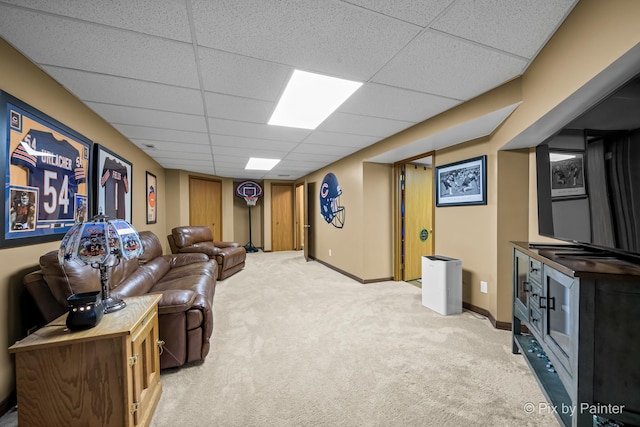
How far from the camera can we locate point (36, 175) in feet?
5.56

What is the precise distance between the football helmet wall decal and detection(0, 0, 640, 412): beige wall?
0.57 feet

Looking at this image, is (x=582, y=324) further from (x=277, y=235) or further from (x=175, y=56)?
(x=277, y=235)

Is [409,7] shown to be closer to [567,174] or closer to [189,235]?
[567,174]

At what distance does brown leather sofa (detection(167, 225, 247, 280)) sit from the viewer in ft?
14.8

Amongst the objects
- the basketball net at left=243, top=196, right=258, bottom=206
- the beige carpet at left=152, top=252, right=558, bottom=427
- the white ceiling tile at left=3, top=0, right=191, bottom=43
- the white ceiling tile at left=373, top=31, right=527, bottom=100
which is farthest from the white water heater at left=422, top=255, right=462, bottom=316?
the basketball net at left=243, top=196, right=258, bottom=206

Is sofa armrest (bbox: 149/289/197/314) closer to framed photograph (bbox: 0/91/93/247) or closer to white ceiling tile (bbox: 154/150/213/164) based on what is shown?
framed photograph (bbox: 0/91/93/247)

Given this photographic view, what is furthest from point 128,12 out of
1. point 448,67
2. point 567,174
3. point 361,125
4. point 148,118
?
point 567,174

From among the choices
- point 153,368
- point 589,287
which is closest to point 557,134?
point 589,287

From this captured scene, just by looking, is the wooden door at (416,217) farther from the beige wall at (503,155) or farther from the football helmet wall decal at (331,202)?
the football helmet wall decal at (331,202)

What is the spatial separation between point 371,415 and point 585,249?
173cm

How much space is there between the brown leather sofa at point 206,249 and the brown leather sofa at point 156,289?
1.54m

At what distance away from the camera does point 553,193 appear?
1734 mm

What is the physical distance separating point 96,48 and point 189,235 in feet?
12.7

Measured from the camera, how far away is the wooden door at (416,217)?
4340mm
